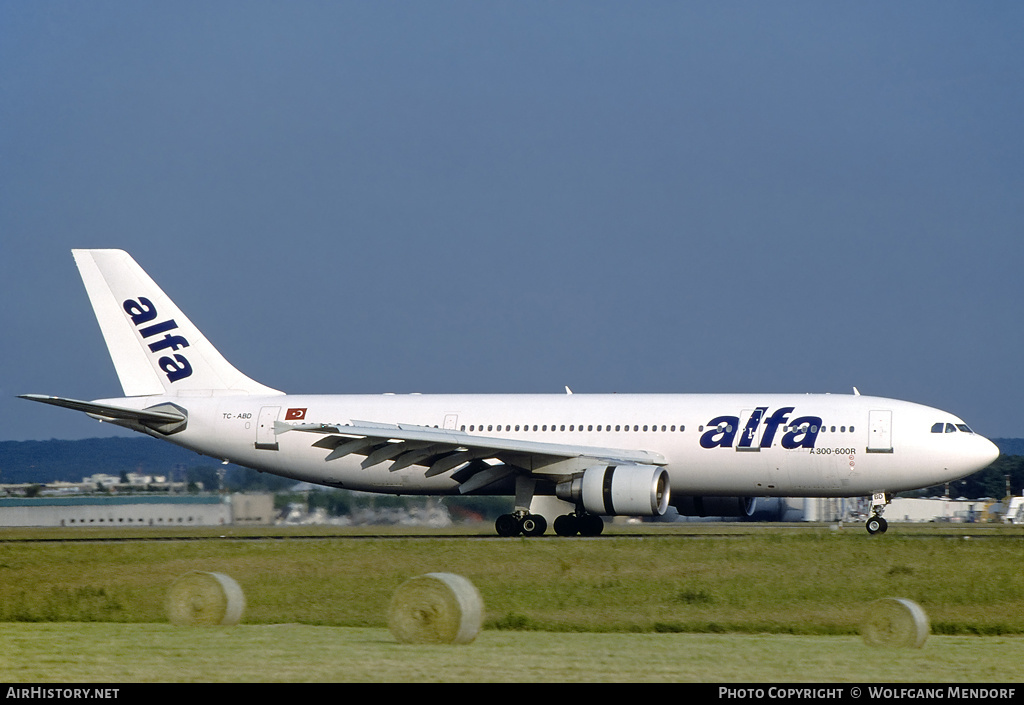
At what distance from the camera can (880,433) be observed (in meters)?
34.1

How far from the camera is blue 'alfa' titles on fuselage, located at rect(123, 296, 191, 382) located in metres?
40.2

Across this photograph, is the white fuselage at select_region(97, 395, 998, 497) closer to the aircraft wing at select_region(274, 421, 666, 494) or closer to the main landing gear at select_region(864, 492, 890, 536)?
the main landing gear at select_region(864, 492, 890, 536)

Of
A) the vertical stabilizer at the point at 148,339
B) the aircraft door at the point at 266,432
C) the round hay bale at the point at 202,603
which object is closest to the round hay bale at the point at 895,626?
the round hay bale at the point at 202,603

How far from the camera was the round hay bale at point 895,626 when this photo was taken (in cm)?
1677

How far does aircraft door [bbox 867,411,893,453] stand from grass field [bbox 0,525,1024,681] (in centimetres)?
268

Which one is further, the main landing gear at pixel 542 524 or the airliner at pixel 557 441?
the main landing gear at pixel 542 524

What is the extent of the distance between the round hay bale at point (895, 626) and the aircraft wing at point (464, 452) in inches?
678

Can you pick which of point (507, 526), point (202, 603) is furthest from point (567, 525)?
point (202, 603)

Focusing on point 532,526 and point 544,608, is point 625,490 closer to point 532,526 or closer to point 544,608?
point 532,526

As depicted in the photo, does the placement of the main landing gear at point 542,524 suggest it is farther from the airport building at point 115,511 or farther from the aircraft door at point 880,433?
the airport building at point 115,511

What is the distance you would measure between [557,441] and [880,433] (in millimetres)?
8372

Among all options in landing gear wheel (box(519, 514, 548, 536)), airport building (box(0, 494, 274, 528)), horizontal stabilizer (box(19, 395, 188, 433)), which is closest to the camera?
landing gear wheel (box(519, 514, 548, 536))

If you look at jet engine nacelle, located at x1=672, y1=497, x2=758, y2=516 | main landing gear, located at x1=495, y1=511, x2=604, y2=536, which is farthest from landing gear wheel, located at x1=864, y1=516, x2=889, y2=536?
main landing gear, located at x1=495, y1=511, x2=604, y2=536

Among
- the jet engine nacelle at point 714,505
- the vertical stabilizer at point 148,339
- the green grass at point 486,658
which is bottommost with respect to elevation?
the green grass at point 486,658
